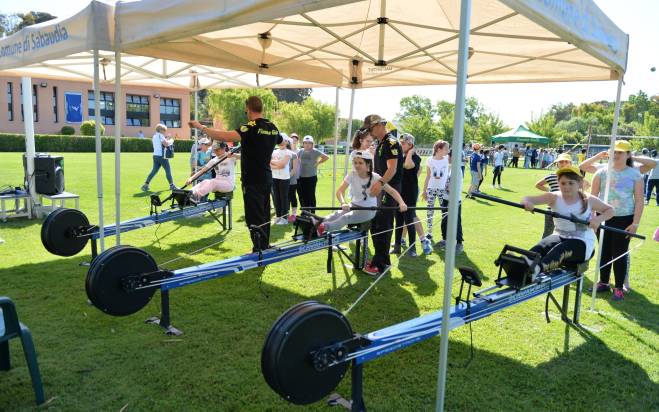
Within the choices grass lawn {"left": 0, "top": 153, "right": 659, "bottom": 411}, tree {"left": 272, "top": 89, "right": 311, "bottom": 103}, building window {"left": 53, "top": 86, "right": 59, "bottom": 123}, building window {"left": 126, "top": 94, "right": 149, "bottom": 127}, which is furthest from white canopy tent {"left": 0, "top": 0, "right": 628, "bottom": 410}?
tree {"left": 272, "top": 89, "right": 311, "bottom": 103}

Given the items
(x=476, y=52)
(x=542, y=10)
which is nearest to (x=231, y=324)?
(x=542, y=10)

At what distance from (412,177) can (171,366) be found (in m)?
4.62

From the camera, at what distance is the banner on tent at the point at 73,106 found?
37.8 m

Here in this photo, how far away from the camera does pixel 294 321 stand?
8.29 feet

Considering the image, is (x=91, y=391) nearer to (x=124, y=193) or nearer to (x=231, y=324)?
(x=231, y=324)

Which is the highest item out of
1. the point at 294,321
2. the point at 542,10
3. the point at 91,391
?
the point at 542,10

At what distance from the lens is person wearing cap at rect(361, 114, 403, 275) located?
5.71 meters

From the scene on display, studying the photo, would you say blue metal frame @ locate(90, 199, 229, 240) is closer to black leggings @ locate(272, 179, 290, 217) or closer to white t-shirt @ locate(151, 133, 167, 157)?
black leggings @ locate(272, 179, 290, 217)

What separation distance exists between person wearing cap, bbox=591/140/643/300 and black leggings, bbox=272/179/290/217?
207 inches

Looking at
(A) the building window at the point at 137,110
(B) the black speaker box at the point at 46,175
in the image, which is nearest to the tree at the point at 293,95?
(A) the building window at the point at 137,110

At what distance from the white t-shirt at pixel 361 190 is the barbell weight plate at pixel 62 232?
132 inches

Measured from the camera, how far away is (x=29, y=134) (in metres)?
8.23

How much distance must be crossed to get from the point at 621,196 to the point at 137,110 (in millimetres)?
53250

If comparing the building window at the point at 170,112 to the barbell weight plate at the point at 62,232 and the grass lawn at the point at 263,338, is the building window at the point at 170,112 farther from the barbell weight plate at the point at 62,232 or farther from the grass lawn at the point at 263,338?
the barbell weight plate at the point at 62,232
